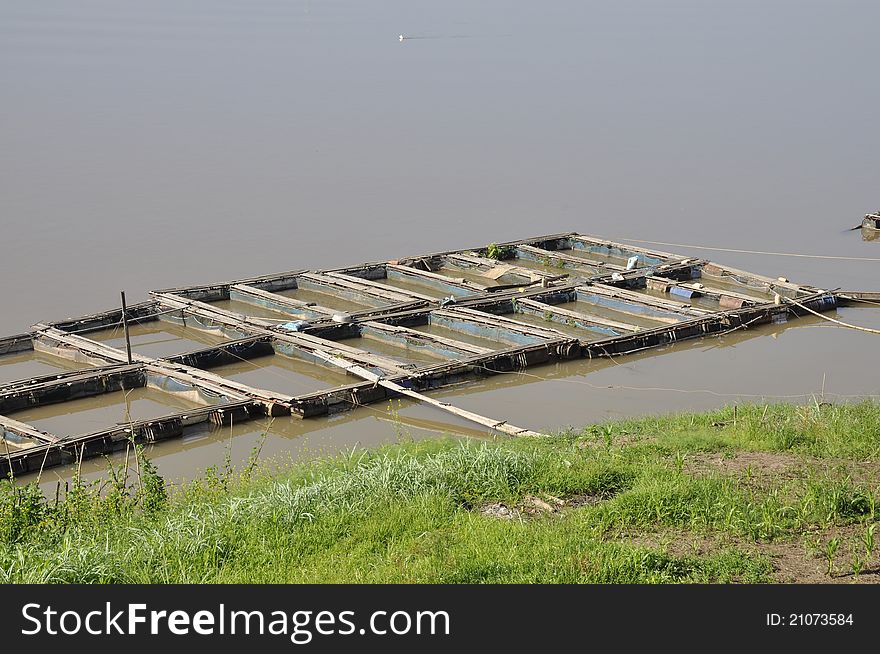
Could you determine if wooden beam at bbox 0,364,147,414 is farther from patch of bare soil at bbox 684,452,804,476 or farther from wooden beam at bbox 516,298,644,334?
patch of bare soil at bbox 684,452,804,476

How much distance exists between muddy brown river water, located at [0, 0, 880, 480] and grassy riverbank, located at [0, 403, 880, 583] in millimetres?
3612

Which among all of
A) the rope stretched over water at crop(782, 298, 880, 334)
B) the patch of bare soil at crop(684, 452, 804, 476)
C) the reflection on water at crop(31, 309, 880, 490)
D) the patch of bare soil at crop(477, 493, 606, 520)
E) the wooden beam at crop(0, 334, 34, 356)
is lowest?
the reflection on water at crop(31, 309, 880, 490)

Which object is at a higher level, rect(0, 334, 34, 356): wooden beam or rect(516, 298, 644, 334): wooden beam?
rect(516, 298, 644, 334): wooden beam

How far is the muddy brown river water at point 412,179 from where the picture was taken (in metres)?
13.6

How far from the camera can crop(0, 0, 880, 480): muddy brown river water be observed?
13.6 m

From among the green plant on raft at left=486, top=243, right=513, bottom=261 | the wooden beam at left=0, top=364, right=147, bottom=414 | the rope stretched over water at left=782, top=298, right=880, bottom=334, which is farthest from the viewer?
the green plant on raft at left=486, top=243, right=513, bottom=261

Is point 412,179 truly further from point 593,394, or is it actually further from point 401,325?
point 593,394

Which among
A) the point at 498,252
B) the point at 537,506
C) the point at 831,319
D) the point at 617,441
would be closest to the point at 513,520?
the point at 537,506

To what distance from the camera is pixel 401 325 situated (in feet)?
49.5

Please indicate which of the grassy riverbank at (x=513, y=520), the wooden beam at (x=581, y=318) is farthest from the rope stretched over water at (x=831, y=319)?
the grassy riverbank at (x=513, y=520)

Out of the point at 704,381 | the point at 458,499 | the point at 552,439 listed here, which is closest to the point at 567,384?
the point at 704,381

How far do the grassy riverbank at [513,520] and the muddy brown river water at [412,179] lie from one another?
3.61m

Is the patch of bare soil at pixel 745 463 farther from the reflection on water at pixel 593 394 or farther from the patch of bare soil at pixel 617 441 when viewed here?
the reflection on water at pixel 593 394

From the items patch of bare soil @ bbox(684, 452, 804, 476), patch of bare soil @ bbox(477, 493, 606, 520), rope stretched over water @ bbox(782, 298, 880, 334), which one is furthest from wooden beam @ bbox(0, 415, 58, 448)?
rope stretched over water @ bbox(782, 298, 880, 334)
